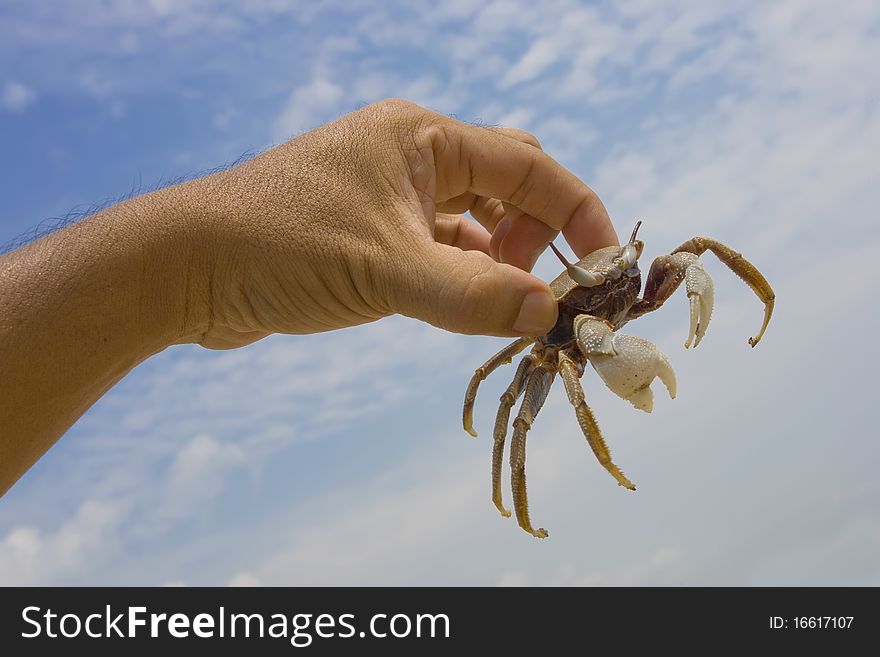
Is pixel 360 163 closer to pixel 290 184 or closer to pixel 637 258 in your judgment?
pixel 290 184

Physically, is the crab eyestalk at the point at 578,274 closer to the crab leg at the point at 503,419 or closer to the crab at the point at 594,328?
the crab at the point at 594,328

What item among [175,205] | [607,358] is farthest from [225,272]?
[607,358]

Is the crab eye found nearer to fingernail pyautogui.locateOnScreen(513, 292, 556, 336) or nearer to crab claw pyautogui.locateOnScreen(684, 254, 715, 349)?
crab claw pyautogui.locateOnScreen(684, 254, 715, 349)

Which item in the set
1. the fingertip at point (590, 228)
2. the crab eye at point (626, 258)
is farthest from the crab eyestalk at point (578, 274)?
the fingertip at point (590, 228)

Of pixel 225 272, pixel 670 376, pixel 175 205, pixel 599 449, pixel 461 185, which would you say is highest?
pixel 461 185

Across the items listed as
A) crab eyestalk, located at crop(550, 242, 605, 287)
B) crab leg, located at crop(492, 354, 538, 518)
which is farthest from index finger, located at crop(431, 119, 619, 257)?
crab leg, located at crop(492, 354, 538, 518)

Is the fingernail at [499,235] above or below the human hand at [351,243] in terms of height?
above
